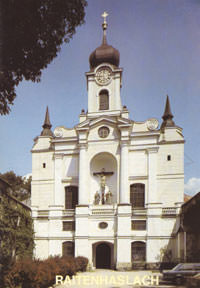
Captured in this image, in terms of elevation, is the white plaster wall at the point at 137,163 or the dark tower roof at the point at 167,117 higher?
the dark tower roof at the point at 167,117

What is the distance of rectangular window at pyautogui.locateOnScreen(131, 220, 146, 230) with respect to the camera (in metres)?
28.4

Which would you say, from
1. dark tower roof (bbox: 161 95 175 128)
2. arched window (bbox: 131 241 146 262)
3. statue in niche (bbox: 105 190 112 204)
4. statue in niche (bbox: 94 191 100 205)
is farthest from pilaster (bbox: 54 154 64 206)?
dark tower roof (bbox: 161 95 175 128)

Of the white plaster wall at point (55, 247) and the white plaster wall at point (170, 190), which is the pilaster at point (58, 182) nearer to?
the white plaster wall at point (55, 247)

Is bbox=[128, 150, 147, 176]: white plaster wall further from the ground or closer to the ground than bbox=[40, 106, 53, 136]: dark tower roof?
closer to the ground

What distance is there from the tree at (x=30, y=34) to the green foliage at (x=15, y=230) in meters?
11.8

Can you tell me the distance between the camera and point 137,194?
30078 millimetres

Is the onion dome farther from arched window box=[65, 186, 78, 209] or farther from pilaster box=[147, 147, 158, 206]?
arched window box=[65, 186, 78, 209]

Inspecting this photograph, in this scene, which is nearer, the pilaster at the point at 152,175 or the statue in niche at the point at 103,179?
the pilaster at the point at 152,175

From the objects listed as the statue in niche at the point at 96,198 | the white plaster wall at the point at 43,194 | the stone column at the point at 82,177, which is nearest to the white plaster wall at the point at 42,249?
the white plaster wall at the point at 43,194

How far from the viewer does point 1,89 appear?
496 inches

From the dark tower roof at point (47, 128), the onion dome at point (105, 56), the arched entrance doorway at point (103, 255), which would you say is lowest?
the arched entrance doorway at point (103, 255)

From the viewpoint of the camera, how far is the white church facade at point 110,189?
91.9 feet

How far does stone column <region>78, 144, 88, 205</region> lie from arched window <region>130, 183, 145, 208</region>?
423 centimetres

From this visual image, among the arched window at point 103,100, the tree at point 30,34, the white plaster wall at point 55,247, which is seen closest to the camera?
the tree at point 30,34
